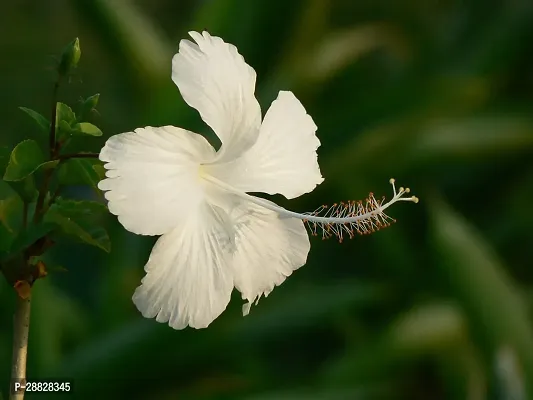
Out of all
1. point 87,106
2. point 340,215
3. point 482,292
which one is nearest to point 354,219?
point 340,215

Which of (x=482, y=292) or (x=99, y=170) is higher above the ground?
(x=482, y=292)

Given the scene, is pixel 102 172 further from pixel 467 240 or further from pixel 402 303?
pixel 402 303

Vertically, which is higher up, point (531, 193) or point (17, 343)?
point (531, 193)

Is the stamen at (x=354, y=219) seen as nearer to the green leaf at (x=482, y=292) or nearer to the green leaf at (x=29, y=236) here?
the green leaf at (x=29, y=236)

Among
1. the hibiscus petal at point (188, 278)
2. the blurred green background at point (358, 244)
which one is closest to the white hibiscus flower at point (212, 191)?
the hibiscus petal at point (188, 278)

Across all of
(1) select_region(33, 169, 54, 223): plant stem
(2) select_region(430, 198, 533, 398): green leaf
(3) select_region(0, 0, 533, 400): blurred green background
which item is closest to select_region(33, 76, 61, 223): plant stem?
(1) select_region(33, 169, 54, 223): plant stem

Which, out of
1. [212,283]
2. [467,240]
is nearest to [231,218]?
[212,283]

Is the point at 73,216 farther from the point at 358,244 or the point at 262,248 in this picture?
the point at 358,244

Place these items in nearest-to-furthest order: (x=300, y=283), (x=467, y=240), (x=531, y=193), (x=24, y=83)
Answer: (x=467, y=240)
(x=300, y=283)
(x=531, y=193)
(x=24, y=83)
